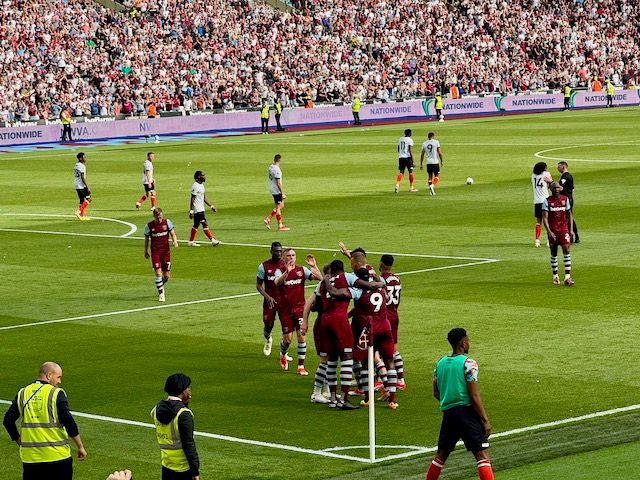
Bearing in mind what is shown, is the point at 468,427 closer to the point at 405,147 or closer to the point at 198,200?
the point at 198,200

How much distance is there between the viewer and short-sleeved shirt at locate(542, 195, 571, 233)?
1082 inches

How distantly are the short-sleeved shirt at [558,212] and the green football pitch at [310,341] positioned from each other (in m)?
1.21

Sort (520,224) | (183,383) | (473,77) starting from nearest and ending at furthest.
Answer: (183,383) < (520,224) < (473,77)

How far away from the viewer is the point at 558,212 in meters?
27.5

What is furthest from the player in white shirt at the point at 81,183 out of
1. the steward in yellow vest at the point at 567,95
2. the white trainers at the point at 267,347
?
the steward in yellow vest at the point at 567,95

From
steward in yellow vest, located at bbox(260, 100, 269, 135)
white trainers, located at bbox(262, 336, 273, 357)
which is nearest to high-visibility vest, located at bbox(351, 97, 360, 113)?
steward in yellow vest, located at bbox(260, 100, 269, 135)

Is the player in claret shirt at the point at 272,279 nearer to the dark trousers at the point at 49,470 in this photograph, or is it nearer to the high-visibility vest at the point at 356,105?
the dark trousers at the point at 49,470

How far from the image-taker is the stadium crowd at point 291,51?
253 feet

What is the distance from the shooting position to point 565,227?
27594 millimetres

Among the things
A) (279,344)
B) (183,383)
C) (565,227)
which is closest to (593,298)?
(565,227)

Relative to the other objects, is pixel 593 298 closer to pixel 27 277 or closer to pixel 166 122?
pixel 27 277

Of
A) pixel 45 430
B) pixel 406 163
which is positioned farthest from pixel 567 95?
pixel 45 430

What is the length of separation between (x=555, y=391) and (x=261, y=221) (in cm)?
2200

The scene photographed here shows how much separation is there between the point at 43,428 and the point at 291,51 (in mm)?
76400
